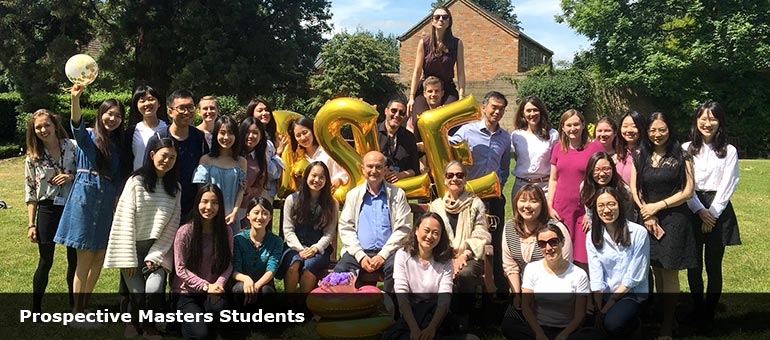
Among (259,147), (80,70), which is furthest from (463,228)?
(80,70)

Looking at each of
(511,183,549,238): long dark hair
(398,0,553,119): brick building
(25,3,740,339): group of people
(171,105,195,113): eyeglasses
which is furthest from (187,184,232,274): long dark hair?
(398,0,553,119): brick building

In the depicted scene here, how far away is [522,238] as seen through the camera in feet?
15.9

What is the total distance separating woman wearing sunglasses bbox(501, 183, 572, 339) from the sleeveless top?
2.07 metres

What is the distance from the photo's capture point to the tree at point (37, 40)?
19641 mm

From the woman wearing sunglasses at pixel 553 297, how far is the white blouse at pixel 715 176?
148cm

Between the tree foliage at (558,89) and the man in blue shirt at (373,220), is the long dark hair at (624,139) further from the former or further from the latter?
the tree foliage at (558,89)

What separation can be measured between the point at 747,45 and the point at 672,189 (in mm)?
24992

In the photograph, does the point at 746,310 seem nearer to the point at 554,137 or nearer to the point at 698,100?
the point at 554,137

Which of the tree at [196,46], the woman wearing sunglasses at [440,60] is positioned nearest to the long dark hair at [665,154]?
the woman wearing sunglasses at [440,60]

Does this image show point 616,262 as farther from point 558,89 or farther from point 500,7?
point 500,7

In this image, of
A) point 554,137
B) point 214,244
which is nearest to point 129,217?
point 214,244

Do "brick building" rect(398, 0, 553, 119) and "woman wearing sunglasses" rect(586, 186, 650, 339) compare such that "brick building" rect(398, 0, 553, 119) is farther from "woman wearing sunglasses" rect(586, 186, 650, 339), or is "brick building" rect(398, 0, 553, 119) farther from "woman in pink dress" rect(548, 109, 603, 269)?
"woman wearing sunglasses" rect(586, 186, 650, 339)

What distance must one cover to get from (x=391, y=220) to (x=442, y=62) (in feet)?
6.42

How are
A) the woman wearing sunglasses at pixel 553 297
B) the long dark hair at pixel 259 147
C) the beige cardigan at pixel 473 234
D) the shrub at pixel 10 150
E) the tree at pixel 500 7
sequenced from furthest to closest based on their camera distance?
the tree at pixel 500 7
the shrub at pixel 10 150
the long dark hair at pixel 259 147
the beige cardigan at pixel 473 234
the woman wearing sunglasses at pixel 553 297
